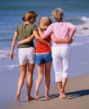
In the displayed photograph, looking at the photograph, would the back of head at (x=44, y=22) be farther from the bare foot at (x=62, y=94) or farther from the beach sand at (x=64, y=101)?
the beach sand at (x=64, y=101)

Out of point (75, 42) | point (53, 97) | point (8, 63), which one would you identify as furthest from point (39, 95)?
point (75, 42)

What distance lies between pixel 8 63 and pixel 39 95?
2755mm

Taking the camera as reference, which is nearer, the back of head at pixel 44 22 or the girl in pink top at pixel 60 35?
the girl in pink top at pixel 60 35

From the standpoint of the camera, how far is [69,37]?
6.99m

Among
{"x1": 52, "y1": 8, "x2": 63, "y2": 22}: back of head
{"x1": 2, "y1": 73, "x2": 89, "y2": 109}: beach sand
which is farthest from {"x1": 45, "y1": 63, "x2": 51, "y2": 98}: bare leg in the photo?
{"x1": 52, "y1": 8, "x2": 63, "y2": 22}: back of head

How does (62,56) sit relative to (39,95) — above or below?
above

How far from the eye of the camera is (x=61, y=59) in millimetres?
7074

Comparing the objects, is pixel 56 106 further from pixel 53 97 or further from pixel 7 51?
pixel 7 51

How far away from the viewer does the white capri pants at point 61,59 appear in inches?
274

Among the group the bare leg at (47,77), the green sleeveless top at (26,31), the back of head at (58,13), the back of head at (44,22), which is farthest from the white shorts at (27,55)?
the back of head at (58,13)

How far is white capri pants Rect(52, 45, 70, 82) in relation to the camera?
696cm

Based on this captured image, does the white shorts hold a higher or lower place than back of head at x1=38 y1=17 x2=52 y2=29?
lower

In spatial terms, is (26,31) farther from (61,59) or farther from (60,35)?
(61,59)

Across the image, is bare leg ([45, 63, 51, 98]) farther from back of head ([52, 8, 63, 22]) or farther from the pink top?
back of head ([52, 8, 63, 22])
